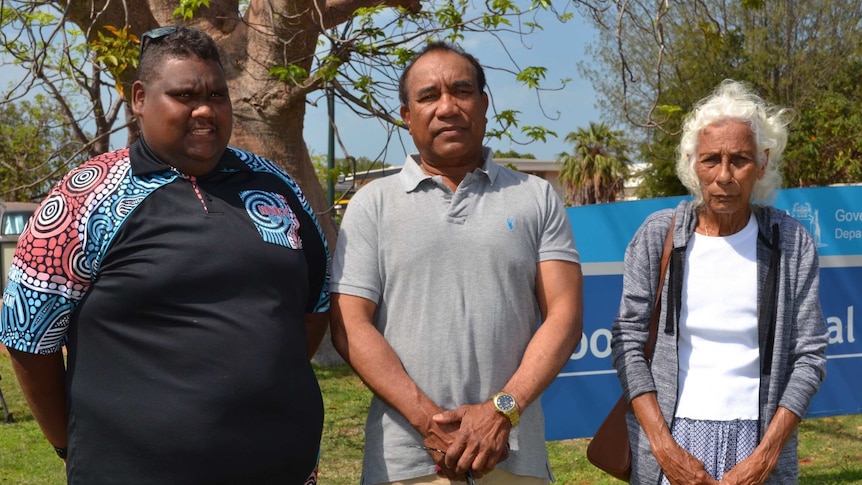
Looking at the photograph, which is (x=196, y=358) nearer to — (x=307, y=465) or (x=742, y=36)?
(x=307, y=465)

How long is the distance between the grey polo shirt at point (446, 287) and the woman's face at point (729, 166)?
550mm

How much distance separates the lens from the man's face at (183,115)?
259 centimetres

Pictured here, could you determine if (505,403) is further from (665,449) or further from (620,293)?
(620,293)

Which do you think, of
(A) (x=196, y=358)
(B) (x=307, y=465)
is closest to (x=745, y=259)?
(B) (x=307, y=465)

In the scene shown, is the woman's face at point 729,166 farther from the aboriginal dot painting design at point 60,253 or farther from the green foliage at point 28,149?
the green foliage at point 28,149

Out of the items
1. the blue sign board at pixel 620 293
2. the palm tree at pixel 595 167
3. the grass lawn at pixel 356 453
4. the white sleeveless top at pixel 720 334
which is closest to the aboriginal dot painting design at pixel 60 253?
the white sleeveless top at pixel 720 334

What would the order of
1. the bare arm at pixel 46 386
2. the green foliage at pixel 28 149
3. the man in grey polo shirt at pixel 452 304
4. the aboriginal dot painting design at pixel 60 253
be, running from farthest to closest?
the green foliage at pixel 28 149
the man in grey polo shirt at pixel 452 304
the bare arm at pixel 46 386
the aboriginal dot painting design at pixel 60 253

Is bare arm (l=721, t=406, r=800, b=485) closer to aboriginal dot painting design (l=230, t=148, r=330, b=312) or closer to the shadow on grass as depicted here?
aboriginal dot painting design (l=230, t=148, r=330, b=312)

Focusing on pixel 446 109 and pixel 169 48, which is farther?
pixel 446 109

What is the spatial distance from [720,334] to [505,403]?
2.58 ft

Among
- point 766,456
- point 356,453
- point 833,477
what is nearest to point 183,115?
point 766,456

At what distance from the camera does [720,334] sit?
9.66 ft

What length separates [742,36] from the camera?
92.3ft

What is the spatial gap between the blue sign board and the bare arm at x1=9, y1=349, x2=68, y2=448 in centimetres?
270
